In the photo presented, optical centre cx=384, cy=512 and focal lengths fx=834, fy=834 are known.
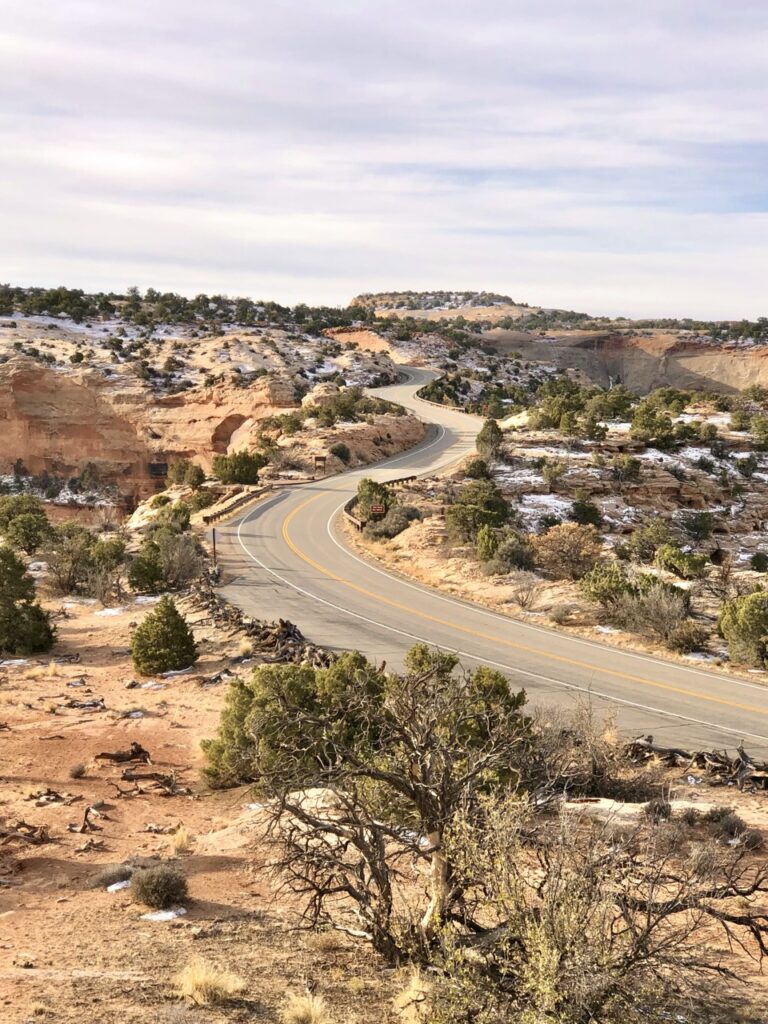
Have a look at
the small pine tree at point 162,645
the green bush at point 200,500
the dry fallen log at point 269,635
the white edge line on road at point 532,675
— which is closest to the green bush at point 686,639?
the white edge line on road at point 532,675

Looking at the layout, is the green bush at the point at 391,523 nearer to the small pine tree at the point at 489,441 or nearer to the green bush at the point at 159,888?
the small pine tree at the point at 489,441

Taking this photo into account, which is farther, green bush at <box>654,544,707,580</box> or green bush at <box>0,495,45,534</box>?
green bush at <box>0,495,45,534</box>

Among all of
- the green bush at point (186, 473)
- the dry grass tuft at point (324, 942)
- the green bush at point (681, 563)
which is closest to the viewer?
the dry grass tuft at point (324, 942)

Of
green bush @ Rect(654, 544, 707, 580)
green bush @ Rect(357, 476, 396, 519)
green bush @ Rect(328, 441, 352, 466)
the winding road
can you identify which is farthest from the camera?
green bush @ Rect(328, 441, 352, 466)

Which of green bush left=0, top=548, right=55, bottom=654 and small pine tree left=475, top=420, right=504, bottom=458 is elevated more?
small pine tree left=475, top=420, right=504, bottom=458

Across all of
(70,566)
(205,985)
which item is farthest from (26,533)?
(205,985)

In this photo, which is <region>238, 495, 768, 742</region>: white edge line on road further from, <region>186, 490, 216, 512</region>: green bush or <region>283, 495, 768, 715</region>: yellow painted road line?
<region>186, 490, 216, 512</region>: green bush

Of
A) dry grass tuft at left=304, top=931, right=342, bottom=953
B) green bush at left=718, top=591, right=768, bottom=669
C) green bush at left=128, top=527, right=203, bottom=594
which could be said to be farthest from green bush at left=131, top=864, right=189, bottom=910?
green bush at left=128, top=527, right=203, bottom=594
